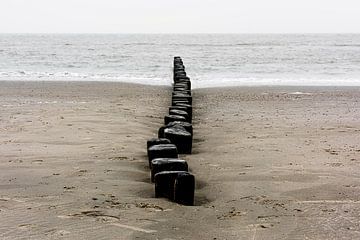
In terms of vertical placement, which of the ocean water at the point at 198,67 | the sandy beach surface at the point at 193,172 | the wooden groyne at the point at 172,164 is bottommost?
the ocean water at the point at 198,67

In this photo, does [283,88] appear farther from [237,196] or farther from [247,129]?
[237,196]

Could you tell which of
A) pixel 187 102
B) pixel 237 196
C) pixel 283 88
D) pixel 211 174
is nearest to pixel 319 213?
pixel 237 196

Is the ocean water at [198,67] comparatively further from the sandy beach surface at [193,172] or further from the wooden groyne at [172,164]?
the wooden groyne at [172,164]

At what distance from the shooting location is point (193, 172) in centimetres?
555

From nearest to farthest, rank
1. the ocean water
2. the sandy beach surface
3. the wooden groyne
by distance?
1. the sandy beach surface
2. the wooden groyne
3. the ocean water

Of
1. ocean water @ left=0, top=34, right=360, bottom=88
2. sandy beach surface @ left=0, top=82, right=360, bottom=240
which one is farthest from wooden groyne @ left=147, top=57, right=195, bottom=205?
ocean water @ left=0, top=34, right=360, bottom=88

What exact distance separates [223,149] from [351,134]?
7.26ft

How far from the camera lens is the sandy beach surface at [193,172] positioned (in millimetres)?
3754

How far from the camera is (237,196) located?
4.60 meters

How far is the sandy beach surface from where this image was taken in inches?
148

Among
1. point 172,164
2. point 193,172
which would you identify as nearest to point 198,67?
point 193,172

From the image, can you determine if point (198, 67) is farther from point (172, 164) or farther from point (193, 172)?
point (172, 164)

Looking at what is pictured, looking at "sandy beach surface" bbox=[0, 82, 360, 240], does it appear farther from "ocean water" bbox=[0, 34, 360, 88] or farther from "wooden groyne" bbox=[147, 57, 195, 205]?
"ocean water" bbox=[0, 34, 360, 88]

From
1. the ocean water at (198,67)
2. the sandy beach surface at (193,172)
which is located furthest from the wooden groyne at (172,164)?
the ocean water at (198,67)
